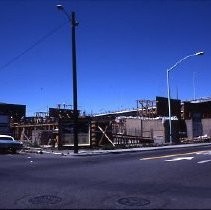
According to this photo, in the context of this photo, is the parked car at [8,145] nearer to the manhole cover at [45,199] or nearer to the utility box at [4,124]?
the utility box at [4,124]

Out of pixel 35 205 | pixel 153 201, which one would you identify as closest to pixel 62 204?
pixel 35 205

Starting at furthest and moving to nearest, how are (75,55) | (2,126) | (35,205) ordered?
1. (2,126)
2. (75,55)
3. (35,205)

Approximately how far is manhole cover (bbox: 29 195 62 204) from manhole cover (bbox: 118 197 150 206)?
142 centimetres

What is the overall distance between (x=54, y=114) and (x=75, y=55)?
2766 centimetres

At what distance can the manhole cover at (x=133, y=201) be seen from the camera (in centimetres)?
921

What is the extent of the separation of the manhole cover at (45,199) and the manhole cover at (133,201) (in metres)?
1.42

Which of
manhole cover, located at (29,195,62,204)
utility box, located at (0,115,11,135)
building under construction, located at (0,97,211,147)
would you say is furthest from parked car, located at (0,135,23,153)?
manhole cover, located at (29,195,62,204)

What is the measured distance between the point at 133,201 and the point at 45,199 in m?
2.01

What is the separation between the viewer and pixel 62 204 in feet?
30.2

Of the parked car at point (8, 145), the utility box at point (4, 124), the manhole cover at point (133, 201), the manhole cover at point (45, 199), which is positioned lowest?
the manhole cover at point (133, 201)

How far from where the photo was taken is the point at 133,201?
375 inches

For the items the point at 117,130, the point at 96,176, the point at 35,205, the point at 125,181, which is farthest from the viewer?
the point at 117,130

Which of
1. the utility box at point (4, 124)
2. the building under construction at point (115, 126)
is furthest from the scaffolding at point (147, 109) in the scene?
the utility box at point (4, 124)

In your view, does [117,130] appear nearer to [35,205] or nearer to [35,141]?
[35,141]
